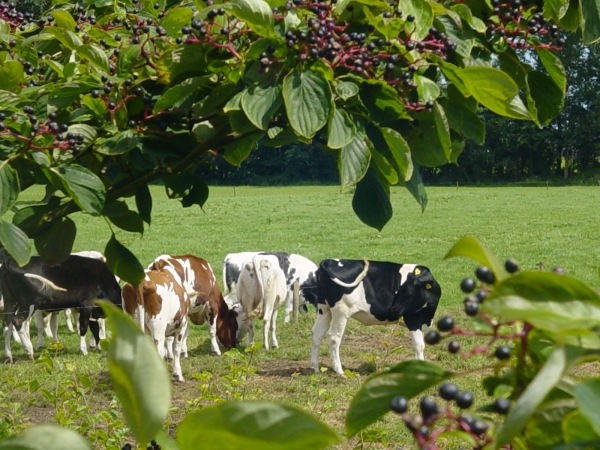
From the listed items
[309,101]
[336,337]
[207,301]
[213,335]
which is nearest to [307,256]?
[207,301]

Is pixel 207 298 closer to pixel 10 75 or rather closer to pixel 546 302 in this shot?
pixel 10 75

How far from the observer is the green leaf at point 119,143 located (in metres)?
1.57

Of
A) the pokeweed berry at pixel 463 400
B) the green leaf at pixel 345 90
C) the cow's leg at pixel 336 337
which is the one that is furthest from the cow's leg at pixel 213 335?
the pokeweed berry at pixel 463 400

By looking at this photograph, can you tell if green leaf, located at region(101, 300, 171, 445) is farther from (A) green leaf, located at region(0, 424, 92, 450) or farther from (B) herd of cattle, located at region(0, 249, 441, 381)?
(B) herd of cattle, located at region(0, 249, 441, 381)

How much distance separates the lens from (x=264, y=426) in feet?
1.31

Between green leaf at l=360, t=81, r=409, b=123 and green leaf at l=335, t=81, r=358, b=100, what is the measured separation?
0.03 m

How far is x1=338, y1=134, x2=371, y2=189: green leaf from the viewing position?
4.32 feet

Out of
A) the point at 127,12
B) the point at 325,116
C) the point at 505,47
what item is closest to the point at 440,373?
the point at 325,116

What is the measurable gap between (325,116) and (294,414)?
93 cm

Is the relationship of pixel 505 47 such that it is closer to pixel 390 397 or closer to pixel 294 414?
pixel 390 397

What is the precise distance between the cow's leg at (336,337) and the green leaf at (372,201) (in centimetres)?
599

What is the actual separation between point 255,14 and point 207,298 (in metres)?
7.67

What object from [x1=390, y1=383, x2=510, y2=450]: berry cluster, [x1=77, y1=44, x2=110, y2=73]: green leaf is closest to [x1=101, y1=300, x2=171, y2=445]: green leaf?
[x1=390, y1=383, x2=510, y2=450]: berry cluster

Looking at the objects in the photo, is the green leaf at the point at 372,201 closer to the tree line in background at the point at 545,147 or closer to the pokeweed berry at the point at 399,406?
the pokeweed berry at the point at 399,406
